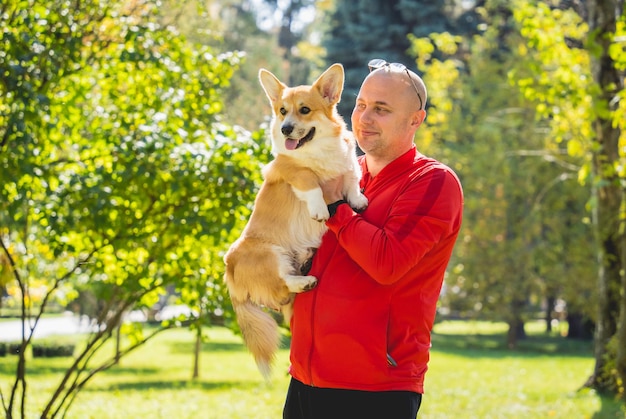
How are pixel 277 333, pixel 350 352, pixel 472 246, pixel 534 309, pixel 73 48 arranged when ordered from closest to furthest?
pixel 350 352 → pixel 277 333 → pixel 73 48 → pixel 472 246 → pixel 534 309

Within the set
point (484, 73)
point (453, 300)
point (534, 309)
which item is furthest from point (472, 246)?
point (534, 309)

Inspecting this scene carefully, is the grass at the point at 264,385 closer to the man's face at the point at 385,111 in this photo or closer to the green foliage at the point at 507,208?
the green foliage at the point at 507,208

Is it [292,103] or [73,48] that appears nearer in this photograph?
[292,103]

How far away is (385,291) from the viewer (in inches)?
111

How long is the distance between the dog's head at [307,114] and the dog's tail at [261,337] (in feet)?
2.46

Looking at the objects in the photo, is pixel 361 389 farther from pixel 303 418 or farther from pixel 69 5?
pixel 69 5

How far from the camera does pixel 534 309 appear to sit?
41.3 m

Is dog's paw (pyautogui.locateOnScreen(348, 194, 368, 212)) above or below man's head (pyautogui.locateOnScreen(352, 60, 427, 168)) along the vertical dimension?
below

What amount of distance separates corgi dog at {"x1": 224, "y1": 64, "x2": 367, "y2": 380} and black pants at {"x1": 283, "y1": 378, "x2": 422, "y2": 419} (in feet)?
1.26

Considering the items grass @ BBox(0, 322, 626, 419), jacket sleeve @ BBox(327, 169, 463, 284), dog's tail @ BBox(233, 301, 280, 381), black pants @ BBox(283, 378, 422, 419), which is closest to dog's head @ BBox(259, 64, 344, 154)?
jacket sleeve @ BBox(327, 169, 463, 284)

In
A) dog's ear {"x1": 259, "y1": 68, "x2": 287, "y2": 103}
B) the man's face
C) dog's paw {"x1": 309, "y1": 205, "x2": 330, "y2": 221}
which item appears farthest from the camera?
dog's ear {"x1": 259, "y1": 68, "x2": 287, "y2": 103}

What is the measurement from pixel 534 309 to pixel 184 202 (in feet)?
125

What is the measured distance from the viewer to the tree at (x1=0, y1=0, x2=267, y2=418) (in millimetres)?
5543

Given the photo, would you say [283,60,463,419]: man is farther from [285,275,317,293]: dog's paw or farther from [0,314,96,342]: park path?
[0,314,96,342]: park path
